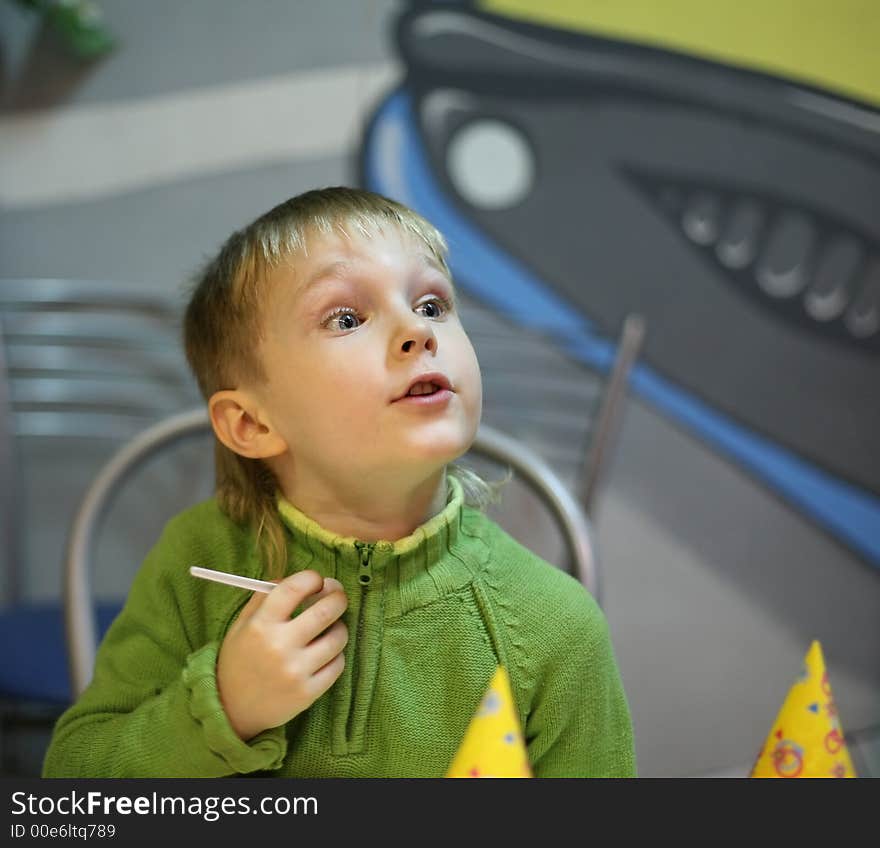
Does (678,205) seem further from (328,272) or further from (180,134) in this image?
(328,272)

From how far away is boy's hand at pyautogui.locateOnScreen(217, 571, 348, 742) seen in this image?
0.51 m

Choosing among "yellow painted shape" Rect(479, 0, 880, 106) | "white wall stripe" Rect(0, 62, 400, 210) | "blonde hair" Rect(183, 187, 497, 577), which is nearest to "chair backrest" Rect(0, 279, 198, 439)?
"white wall stripe" Rect(0, 62, 400, 210)

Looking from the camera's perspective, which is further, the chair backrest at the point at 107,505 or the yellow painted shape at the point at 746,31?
the yellow painted shape at the point at 746,31

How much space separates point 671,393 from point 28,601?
42.6 inches

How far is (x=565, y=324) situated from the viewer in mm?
1561

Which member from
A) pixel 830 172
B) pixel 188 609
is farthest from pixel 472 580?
pixel 830 172

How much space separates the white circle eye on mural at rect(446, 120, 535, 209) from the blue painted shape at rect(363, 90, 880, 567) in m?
0.04

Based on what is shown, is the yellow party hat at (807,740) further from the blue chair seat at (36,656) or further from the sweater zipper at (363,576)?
the blue chair seat at (36,656)

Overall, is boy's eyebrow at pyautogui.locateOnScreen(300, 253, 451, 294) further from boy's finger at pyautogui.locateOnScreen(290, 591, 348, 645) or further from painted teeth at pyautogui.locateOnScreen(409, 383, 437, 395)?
boy's finger at pyautogui.locateOnScreen(290, 591, 348, 645)

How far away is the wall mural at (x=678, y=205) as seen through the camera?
4.97 ft

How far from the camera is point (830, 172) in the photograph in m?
1.55

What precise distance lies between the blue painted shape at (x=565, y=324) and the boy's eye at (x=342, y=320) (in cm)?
93

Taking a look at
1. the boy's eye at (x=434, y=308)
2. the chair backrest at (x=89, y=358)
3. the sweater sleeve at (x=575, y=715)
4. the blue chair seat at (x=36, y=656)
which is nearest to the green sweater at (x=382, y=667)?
the sweater sleeve at (x=575, y=715)
